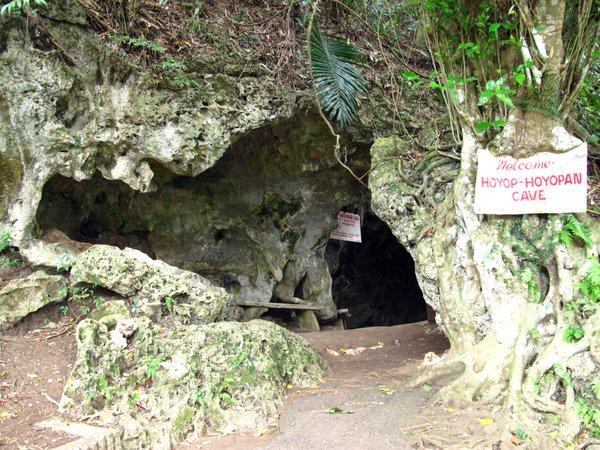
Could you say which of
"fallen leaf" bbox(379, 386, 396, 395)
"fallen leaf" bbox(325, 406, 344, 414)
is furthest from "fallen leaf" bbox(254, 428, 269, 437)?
"fallen leaf" bbox(379, 386, 396, 395)

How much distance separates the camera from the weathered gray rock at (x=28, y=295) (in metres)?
4.98

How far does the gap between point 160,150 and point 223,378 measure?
2.89m

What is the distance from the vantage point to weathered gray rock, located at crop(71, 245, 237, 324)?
5309 mm

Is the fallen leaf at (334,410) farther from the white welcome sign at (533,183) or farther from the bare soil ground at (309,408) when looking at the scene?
the white welcome sign at (533,183)

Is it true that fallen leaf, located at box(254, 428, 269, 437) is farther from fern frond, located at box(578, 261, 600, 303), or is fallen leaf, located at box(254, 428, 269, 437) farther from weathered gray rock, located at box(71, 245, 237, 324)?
fern frond, located at box(578, 261, 600, 303)

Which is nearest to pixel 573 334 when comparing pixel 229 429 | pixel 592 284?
pixel 592 284

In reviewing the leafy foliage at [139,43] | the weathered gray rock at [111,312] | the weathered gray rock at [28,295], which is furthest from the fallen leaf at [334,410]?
the leafy foliage at [139,43]

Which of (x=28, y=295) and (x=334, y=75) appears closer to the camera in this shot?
(x=28, y=295)

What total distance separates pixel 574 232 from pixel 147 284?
4.06m

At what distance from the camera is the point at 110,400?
165 inches

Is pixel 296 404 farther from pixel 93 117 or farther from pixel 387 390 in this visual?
pixel 93 117

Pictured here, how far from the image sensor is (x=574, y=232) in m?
3.86

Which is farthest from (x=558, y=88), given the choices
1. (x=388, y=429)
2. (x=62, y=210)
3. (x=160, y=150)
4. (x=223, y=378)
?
(x=62, y=210)

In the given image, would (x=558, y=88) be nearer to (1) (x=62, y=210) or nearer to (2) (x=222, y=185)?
(2) (x=222, y=185)
